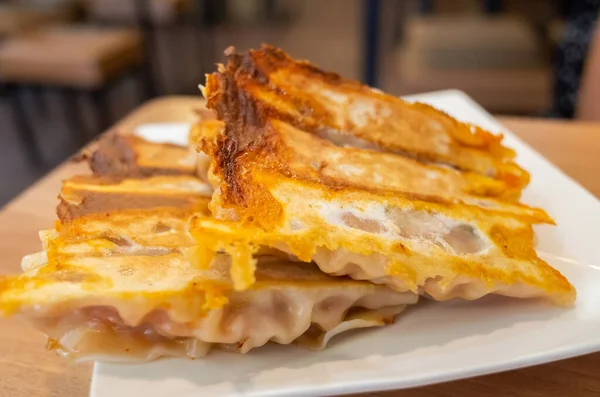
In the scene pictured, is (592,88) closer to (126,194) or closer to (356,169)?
(356,169)

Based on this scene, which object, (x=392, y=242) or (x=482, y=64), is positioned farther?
(x=482, y=64)

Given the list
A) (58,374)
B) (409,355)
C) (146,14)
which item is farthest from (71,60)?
(409,355)

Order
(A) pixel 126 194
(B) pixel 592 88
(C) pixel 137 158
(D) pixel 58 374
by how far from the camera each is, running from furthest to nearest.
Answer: (B) pixel 592 88 < (C) pixel 137 158 < (A) pixel 126 194 < (D) pixel 58 374

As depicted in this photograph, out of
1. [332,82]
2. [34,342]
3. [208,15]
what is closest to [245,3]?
[208,15]

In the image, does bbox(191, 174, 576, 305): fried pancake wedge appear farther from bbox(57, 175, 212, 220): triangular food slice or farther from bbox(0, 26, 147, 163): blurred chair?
bbox(0, 26, 147, 163): blurred chair

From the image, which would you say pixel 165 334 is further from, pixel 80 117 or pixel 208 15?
pixel 208 15

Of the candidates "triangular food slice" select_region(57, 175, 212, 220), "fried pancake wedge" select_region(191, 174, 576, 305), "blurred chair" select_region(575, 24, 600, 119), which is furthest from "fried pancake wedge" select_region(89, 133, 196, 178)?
"blurred chair" select_region(575, 24, 600, 119)
